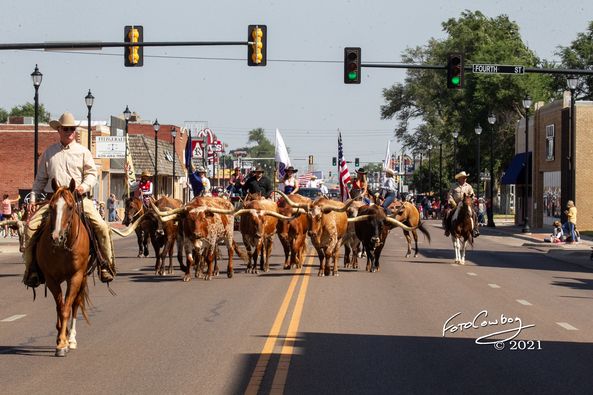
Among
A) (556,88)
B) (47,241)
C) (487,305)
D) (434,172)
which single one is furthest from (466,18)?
(47,241)

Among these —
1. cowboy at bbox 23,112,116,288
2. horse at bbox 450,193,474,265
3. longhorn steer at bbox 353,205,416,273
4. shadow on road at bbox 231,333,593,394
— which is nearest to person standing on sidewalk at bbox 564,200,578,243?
horse at bbox 450,193,474,265

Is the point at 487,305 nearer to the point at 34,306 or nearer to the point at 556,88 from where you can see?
the point at 34,306

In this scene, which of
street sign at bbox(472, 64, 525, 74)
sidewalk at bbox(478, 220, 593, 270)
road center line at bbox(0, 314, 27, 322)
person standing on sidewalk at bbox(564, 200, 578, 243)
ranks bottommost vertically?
sidewalk at bbox(478, 220, 593, 270)

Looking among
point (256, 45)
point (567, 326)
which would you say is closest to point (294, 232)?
point (256, 45)

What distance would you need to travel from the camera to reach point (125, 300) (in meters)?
18.1

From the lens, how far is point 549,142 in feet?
209

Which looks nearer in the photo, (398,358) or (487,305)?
(398,358)

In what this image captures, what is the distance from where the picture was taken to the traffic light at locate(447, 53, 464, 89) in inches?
1249

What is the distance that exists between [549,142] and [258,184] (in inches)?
1574

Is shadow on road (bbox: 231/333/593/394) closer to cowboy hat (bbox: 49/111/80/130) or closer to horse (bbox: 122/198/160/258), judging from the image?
cowboy hat (bbox: 49/111/80/130)

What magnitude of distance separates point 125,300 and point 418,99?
9641 centimetres

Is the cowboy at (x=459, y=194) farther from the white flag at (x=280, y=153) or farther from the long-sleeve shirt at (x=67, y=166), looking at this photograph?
the long-sleeve shirt at (x=67, y=166)
